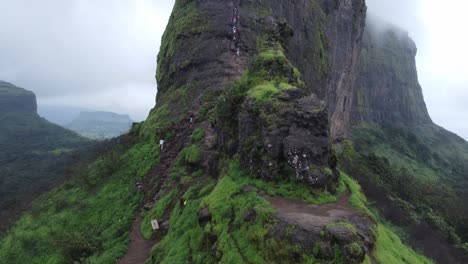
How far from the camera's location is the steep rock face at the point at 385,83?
151m

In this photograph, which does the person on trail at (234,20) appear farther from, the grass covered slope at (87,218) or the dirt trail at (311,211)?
the dirt trail at (311,211)

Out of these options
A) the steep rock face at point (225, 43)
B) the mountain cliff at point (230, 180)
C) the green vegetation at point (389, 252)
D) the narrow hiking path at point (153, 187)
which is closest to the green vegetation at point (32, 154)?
the steep rock face at point (225, 43)

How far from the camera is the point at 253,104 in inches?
837

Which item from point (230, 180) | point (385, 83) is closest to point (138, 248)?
point (230, 180)

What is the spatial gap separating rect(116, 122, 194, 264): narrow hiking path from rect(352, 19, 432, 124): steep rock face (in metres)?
115

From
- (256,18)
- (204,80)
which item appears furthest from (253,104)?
(256,18)

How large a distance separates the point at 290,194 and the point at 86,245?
14549mm

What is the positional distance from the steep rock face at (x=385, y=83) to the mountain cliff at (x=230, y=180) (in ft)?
317

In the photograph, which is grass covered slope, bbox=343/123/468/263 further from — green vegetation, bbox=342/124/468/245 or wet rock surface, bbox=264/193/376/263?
wet rock surface, bbox=264/193/376/263

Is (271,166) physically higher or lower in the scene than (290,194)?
higher

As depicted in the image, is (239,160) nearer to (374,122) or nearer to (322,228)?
(322,228)

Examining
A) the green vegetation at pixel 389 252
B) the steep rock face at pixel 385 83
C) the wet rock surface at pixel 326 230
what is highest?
the steep rock face at pixel 385 83

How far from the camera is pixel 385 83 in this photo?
166m

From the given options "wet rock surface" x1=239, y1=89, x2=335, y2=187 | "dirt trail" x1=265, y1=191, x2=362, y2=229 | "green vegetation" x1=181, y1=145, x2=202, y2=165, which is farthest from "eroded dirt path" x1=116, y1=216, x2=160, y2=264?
"dirt trail" x1=265, y1=191, x2=362, y2=229
